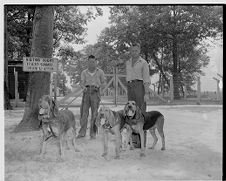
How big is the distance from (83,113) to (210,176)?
2.39 m

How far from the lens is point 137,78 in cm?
585

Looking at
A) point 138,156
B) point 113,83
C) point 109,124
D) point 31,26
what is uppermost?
point 31,26

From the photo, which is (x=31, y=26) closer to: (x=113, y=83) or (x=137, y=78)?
(x=113, y=83)

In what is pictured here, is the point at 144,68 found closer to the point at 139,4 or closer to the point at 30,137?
the point at 139,4

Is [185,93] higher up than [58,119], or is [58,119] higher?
[185,93]

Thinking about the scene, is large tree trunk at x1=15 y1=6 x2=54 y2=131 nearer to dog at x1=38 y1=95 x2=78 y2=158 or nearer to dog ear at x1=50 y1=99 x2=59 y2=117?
dog at x1=38 y1=95 x2=78 y2=158

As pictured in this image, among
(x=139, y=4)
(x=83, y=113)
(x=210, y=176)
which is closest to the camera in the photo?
(x=210, y=176)

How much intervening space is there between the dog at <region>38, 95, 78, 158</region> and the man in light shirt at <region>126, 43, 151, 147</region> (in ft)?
3.89

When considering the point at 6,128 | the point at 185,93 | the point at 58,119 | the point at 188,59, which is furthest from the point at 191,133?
the point at 6,128

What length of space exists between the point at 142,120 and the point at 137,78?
2.46 ft

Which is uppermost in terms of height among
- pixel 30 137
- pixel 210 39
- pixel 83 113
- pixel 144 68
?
pixel 210 39

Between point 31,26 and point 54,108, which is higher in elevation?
point 31,26

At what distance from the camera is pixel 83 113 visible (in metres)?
6.03

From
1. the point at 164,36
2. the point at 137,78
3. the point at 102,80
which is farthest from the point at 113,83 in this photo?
the point at 164,36
